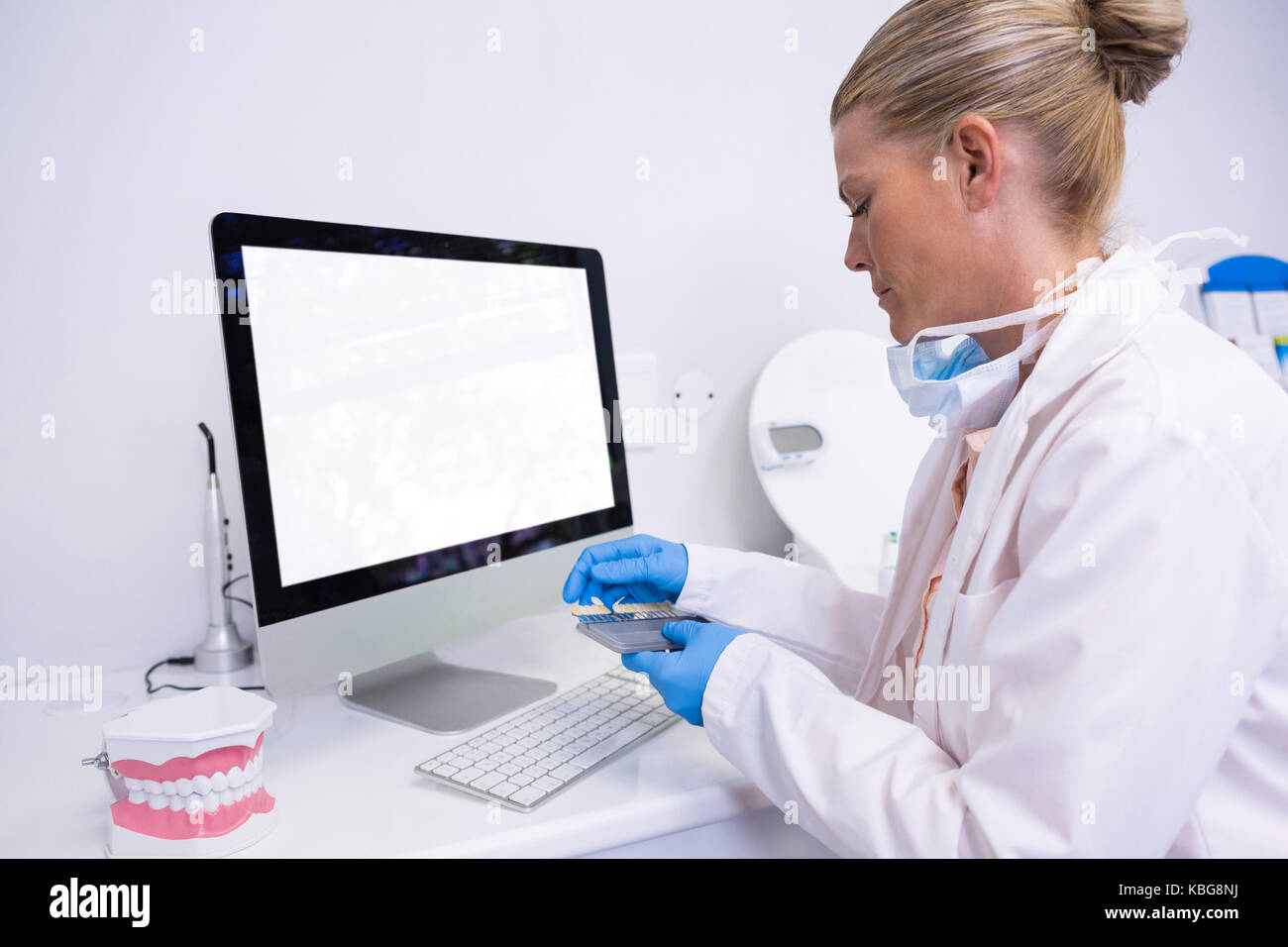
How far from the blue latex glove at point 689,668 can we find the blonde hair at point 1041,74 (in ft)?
1.56

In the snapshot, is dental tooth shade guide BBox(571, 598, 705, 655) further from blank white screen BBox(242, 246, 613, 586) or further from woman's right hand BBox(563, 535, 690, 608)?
blank white screen BBox(242, 246, 613, 586)

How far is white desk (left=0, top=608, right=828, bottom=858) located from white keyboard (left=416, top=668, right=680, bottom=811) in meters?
Answer: 0.01

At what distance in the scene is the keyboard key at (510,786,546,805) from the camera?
665 mm

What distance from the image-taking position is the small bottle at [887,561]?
3.99 feet

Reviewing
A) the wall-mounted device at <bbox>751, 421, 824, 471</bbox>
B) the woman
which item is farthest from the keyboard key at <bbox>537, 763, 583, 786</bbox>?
the wall-mounted device at <bbox>751, 421, 824, 471</bbox>

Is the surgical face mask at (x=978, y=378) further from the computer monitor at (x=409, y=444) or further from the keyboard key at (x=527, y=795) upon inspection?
the keyboard key at (x=527, y=795)

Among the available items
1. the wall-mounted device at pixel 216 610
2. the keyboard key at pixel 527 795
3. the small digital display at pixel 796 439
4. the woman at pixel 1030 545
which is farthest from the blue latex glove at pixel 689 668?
the small digital display at pixel 796 439

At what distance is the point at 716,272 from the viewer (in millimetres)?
1420

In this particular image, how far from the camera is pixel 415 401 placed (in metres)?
0.88

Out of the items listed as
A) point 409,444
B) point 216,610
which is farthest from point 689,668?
point 216,610

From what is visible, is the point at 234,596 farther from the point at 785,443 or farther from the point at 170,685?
the point at 785,443

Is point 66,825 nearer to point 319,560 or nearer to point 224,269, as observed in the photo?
point 319,560
